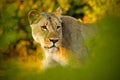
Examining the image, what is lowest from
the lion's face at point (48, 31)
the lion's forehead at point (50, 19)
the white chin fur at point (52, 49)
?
the white chin fur at point (52, 49)

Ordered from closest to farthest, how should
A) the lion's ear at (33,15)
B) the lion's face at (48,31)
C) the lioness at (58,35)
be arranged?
the lion's face at (48,31) < the lioness at (58,35) < the lion's ear at (33,15)

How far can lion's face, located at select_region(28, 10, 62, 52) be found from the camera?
242cm

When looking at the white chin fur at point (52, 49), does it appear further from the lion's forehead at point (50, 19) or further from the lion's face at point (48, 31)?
the lion's forehead at point (50, 19)

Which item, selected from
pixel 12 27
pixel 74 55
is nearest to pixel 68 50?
pixel 74 55

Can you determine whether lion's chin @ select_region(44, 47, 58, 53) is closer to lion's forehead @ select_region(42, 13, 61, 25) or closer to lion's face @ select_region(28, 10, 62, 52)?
lion's face @ select_region(28, 10, 62, 52)

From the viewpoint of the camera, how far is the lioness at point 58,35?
8.30ft

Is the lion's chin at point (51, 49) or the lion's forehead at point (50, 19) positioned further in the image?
the lion's forehead at point (50, 19)

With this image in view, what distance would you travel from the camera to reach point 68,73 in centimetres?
56

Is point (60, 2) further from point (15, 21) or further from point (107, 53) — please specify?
point (107, 53)

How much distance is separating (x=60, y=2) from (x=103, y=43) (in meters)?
2.93

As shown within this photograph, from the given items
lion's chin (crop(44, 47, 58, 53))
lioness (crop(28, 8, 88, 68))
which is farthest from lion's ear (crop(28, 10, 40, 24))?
lion's chin (crop(44, 47, 58, 53))

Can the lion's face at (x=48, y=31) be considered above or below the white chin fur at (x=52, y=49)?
above

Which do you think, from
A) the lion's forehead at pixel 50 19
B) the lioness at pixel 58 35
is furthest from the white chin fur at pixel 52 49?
the lion's forehead at pixel 50 19

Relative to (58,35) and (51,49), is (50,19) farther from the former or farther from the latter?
(51,49)
